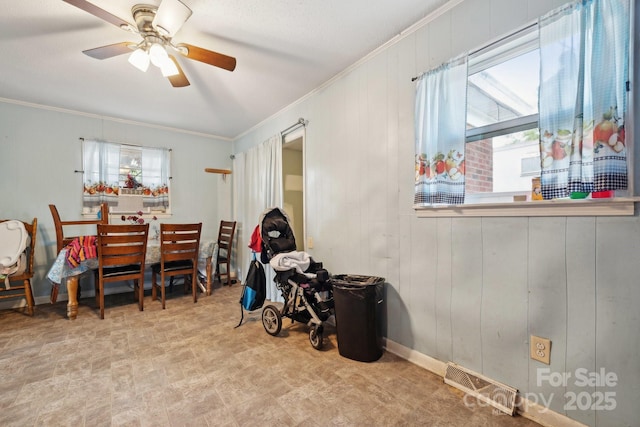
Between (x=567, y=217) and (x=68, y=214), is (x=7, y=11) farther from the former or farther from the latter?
(x=567, y=217)

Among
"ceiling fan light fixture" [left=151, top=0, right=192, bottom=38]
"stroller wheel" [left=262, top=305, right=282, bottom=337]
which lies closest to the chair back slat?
"stroller wheel" [left=262, top=305, right=282, bottom=337]

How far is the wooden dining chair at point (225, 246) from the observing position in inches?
168

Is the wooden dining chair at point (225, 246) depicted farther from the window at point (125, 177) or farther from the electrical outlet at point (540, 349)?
the electrical outlet at point (540, 349)

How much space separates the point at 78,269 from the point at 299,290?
2.48m

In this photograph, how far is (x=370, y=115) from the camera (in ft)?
7.99

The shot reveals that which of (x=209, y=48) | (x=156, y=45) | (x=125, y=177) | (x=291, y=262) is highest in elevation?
(x=209, y=48)

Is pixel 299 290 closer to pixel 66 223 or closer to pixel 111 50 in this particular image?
pixel 111 50

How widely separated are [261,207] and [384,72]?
2.45 metres

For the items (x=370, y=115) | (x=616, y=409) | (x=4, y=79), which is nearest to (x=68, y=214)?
(x=4, y=79)

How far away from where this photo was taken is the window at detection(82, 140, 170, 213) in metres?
3.91

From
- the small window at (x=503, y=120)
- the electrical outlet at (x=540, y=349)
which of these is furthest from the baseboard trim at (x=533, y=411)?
the small window at (x=503, y=120)

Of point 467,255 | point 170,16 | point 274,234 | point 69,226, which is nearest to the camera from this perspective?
point 170,16

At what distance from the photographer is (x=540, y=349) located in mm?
1498

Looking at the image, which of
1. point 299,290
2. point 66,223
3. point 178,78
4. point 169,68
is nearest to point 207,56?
point 169,68
